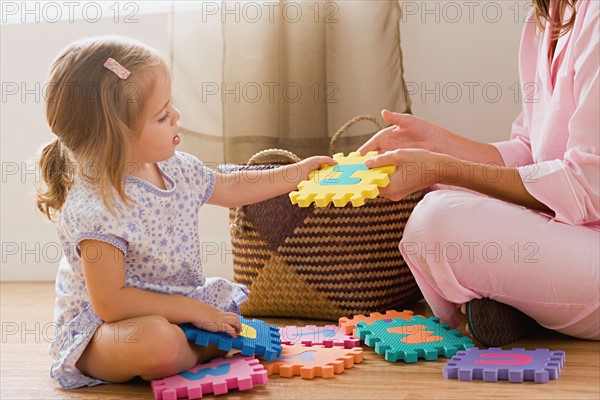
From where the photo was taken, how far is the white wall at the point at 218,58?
6.30 feet

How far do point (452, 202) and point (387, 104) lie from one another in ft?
1.93

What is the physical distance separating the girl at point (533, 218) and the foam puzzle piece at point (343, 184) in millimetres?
37

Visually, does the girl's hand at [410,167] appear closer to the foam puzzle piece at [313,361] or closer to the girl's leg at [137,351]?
the foam puzzle piece at [313,361]

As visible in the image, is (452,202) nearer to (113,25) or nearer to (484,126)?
(484,126)

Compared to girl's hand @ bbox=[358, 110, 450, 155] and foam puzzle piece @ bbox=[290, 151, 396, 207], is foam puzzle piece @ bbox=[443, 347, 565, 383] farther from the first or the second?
girl's hand @ bbox=[358, 110, 450, 155]

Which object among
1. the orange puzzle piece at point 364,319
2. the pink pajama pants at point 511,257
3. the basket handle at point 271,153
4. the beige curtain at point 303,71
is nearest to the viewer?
the pink pajama pants at point 511,257

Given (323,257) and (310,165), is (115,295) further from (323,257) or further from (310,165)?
(323,257)

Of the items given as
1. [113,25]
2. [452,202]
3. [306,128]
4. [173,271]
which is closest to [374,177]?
[452,202]

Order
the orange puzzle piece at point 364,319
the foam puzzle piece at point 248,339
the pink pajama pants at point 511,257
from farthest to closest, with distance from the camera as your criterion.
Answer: the orange puzzle piece at point 364,319 → the pink pajama pants at point 511,257 → the foam puzzle piece at point 248,339

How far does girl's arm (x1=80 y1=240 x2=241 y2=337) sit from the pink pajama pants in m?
0.42

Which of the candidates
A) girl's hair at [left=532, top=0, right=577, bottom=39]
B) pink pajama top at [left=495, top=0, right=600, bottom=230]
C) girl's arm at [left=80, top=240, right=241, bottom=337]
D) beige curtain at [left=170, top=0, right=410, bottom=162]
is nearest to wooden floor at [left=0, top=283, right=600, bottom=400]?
girl's arm at [left=80, top=240, right=241, bottom=337]

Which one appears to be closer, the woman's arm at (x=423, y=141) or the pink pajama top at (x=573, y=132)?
the pink pajama top at (x=573, y=132)

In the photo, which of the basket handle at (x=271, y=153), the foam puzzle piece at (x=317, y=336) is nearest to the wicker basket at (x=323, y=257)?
the basket handle at (x=271, y=153)

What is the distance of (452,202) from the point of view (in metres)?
1.31
